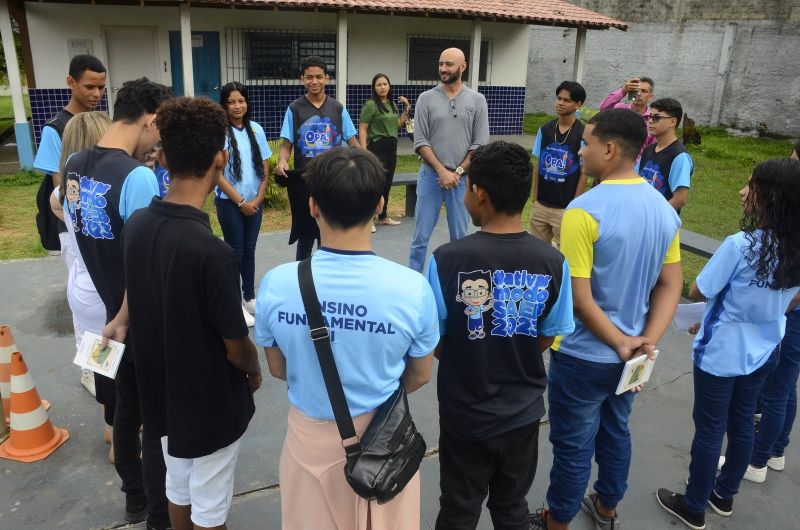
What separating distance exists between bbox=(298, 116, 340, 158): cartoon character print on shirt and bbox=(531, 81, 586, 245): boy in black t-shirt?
5.65ft

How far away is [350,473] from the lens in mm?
1637

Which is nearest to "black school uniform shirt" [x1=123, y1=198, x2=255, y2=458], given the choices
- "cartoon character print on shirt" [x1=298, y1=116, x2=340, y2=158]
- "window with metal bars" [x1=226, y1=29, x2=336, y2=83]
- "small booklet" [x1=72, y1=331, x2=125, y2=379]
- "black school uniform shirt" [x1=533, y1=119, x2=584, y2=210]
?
"small booklet" [x1=72, y1=331, x2=125, y2=379]

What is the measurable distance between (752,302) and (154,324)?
233cm

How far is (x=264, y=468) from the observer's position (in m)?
2.99

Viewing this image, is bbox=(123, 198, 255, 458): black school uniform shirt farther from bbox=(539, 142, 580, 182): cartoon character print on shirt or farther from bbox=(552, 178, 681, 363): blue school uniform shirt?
bbox=(539, 142, 580, 182): cartoon character print on shirt

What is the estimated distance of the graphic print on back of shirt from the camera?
2.41 m

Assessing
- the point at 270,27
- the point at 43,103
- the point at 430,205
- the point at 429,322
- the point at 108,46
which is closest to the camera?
the point at 429,322

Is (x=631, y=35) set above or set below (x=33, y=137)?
above

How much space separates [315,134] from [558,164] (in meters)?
2.01

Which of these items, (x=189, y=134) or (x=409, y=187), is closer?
(x=189, y=134)

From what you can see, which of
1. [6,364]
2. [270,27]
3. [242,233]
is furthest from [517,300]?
[270,27]

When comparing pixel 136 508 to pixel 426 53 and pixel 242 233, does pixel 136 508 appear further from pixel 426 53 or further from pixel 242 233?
pixel 426 53

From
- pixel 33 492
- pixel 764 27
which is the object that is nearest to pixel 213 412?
pixel 33 492

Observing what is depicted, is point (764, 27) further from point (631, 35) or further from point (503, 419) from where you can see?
point (503, 419)
